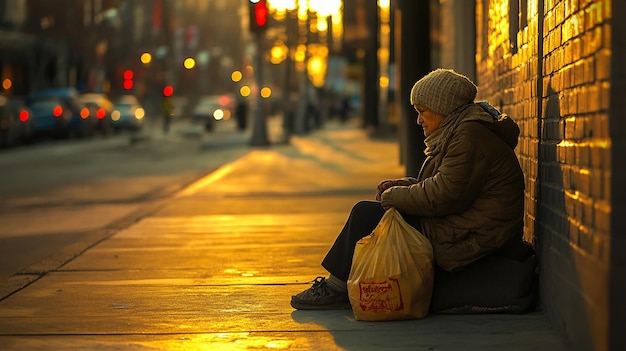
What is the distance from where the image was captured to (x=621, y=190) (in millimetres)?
4465

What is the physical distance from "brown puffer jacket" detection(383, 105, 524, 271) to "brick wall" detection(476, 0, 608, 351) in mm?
201

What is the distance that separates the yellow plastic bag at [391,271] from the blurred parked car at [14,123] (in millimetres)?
30718

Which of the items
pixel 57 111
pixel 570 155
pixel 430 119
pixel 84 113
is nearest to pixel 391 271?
pixel 430 119

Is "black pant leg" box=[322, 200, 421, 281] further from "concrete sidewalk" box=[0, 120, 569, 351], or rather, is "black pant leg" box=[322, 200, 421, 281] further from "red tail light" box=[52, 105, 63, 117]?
Result: "red tail light" box=[52, 105, 63, 117]

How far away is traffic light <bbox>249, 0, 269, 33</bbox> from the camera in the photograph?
2797 cm

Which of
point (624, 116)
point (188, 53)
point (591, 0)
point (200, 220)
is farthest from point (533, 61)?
point (188, 53)

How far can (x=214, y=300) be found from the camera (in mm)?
7246

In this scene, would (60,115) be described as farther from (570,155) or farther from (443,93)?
(570,155)

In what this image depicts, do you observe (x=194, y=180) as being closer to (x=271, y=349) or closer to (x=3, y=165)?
(x=3, y=165)

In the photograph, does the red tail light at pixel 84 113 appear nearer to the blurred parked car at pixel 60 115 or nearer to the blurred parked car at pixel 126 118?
the blurred parked car at pixel 60 115

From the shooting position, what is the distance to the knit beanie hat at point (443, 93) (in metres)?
6.43

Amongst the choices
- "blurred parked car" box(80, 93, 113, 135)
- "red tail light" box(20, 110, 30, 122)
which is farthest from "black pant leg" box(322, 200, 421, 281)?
"blurred parked car" box(80, 93, 113, 135)

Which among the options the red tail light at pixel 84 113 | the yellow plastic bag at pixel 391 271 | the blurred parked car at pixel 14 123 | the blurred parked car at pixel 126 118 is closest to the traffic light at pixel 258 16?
the blurred parked car at pixel 14 123

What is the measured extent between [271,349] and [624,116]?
7.00 feet
